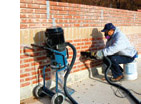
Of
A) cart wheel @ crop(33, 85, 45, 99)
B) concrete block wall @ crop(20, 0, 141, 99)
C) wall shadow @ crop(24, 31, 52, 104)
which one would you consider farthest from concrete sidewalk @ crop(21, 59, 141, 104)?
wall shadow @ crop(24, 31, 52, 104)

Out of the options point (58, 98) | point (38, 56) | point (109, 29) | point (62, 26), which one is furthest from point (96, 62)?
point (58, 98)

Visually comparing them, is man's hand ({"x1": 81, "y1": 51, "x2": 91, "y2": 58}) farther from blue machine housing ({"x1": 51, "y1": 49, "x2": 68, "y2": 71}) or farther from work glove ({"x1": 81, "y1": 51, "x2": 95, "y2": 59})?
blue machine housing ({"x1": 51, "y1": 49, "x2": 68, "y2": 71})

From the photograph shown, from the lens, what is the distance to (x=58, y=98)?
115 inches

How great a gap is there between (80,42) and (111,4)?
4073 mm

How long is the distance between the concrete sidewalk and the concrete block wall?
0.23m

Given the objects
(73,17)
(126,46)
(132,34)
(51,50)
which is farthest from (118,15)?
(51,50)

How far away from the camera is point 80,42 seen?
160 inches

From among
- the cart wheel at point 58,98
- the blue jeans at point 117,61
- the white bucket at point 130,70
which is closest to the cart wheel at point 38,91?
the cart wheel at point 58,98

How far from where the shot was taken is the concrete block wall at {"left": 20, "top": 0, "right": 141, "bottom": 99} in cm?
311

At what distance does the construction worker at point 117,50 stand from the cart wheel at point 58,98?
1.42m

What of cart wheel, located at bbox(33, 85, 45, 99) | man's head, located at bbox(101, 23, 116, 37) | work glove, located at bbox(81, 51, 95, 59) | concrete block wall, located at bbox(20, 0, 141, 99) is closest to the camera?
concrete block wall, located at bbox(20, 0, 141, 99)

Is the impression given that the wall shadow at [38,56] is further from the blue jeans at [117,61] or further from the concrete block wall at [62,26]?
the blue jeans at [117,61]

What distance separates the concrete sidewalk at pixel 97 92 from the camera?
3.14m

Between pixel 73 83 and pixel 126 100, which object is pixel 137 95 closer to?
pixel 126 100
